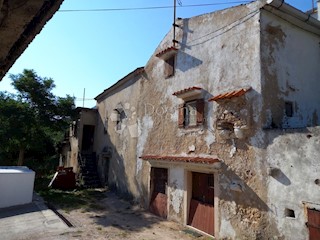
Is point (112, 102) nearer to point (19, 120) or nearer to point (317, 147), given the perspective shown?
point (19, 120)

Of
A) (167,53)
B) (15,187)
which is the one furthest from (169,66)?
(15,187)

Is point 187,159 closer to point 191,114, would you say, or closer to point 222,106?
point 191,114

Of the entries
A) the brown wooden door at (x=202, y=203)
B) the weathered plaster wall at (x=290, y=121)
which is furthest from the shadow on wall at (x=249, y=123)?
the brown wooden door at (x=202, y=203)

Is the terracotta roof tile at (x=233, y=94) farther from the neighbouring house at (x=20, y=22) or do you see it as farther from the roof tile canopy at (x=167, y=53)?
the neighbouring house at (x=20, y=22)

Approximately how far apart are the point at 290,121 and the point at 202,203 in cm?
418

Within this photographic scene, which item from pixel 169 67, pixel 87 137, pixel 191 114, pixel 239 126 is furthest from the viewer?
pixel 87 137

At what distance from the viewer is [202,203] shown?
9.41m

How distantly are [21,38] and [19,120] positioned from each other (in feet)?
50.9

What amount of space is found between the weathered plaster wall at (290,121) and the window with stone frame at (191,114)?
8.59 ft

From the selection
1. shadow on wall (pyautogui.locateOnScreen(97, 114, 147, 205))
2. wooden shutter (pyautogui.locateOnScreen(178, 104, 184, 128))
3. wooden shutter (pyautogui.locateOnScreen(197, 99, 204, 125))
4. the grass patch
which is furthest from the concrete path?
wooden shutter (pyautogui.locateOnScreen(197, 99, 204, 125))

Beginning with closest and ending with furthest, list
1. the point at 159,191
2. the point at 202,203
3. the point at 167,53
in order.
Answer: the point at 202,203
the point at 159,191
the point at 167,53

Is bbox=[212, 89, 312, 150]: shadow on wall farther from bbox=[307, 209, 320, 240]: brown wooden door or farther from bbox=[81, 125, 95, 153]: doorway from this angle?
bbox=[81, 125, 95, 153]: doorway

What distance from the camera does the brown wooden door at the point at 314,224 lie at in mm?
6023

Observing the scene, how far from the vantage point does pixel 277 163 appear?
701 centimetres
